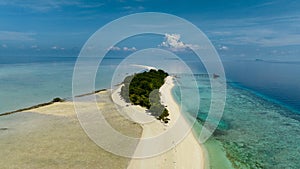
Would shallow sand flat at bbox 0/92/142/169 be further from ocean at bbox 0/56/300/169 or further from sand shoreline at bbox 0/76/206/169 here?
ocean at bbox 0/56/300/169

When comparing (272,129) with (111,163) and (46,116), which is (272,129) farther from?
(46,116)

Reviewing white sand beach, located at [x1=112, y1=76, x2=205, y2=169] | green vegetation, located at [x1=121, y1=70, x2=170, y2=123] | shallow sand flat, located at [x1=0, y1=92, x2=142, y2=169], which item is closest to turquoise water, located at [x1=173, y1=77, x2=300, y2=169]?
white sand beach, located at [x1=112, y1=76, x2=205, y2=169]

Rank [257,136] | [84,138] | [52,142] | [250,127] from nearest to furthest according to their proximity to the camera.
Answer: [52,142] → [84,138] → [257,136] → [250,127]

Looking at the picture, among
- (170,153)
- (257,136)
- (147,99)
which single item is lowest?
(257,136)

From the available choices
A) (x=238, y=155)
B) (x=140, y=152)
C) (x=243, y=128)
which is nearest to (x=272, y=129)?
(x=243, y=128)

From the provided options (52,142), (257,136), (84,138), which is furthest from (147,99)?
(52,142)

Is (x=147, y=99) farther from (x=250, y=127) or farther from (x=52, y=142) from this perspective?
(x=52, y=142)

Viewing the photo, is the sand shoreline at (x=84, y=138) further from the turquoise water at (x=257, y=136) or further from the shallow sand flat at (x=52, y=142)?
the turquoise water at (x=257, y=136)

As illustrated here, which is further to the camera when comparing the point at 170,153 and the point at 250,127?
the point at 250,127

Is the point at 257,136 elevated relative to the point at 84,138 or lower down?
lower down
